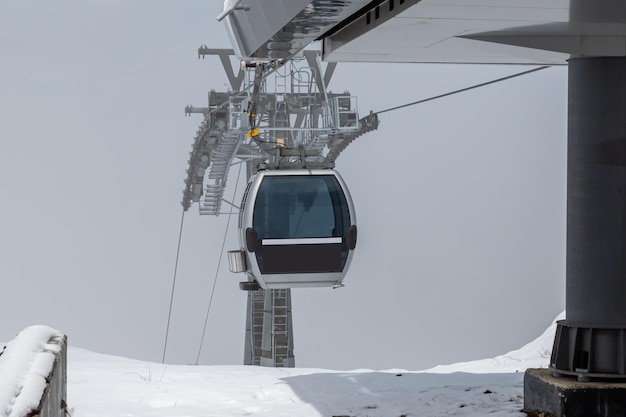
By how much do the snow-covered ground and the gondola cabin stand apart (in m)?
1.06

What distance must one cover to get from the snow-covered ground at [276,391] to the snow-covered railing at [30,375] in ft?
2.20

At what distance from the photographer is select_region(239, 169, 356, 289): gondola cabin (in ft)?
37.3

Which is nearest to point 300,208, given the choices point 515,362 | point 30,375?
point 515,362

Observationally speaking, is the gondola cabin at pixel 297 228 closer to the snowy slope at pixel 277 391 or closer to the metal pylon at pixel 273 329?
the snowy slope at pixel 277 391

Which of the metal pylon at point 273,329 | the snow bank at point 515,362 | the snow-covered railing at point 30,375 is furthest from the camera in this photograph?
the metal pylon at point 273,329

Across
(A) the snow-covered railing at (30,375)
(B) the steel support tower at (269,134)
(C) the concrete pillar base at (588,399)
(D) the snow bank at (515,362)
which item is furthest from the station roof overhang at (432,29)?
(B) the steel support tower at (269,134)

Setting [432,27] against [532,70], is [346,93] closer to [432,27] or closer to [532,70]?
[532,70]

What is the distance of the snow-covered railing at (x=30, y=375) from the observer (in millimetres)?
4078

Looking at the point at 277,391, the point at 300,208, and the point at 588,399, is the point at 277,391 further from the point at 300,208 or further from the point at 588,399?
the point at 588,399

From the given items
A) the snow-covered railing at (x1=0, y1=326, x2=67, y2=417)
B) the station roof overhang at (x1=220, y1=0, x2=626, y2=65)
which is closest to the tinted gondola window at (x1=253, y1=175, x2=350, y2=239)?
the station roof overhang at (x1=220, y1=0, x2=626, y2=65)

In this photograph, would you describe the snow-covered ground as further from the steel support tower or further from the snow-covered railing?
the steel support tower

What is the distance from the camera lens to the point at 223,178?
2755 cm

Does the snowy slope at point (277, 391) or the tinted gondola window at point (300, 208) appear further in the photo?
the tinted gondola window at point (300, 208)

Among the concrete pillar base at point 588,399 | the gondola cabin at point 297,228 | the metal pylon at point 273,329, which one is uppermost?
the gondola cabin at point 297,228
